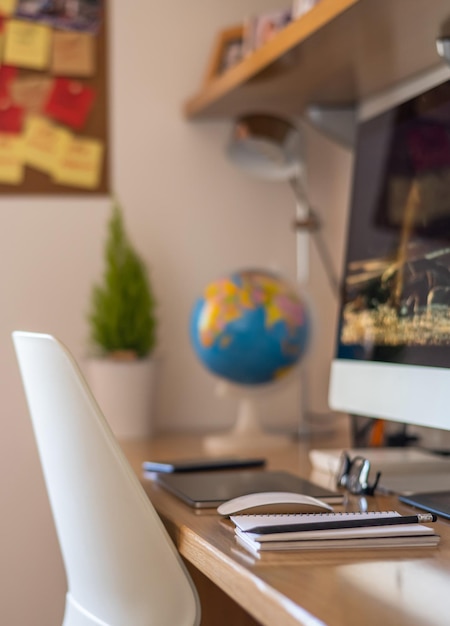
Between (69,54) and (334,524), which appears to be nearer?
(334,524)

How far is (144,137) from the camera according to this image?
1.98 metres

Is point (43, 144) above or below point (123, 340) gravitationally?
above

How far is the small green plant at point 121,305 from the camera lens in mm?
1841

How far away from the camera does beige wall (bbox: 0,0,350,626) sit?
187cm

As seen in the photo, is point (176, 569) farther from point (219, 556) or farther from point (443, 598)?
point (443, 598)

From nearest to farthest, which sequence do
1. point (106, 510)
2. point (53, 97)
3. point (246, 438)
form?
point (106, 510) < point (246, 438) < point (53, 97)

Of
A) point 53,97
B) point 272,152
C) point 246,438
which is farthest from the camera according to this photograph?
point 53,97

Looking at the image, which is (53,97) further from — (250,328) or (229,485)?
(229,485)

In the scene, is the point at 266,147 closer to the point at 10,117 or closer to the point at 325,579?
the point at 10,117

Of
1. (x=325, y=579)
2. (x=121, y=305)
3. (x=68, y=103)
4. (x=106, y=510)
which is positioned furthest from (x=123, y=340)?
(x=325, y=579)

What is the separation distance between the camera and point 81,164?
194cm

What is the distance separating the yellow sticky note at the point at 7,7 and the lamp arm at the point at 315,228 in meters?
0.65

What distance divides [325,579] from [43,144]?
1.35 meters

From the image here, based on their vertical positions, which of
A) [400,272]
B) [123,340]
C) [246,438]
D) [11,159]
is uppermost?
[11,159]
